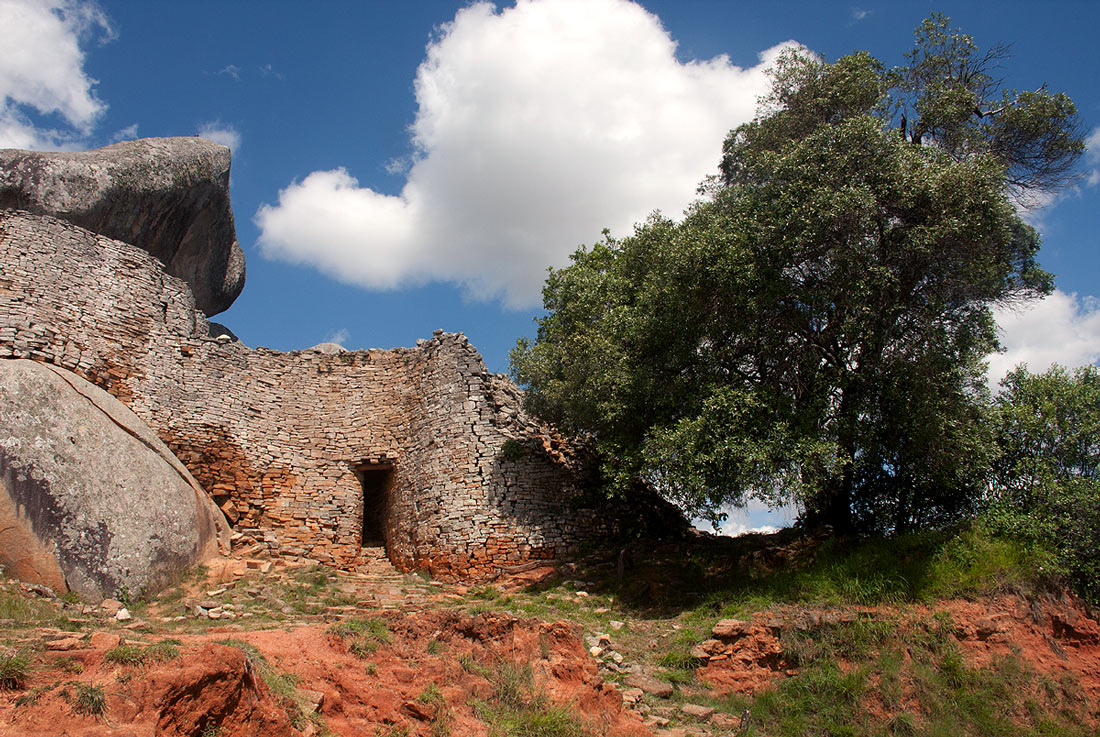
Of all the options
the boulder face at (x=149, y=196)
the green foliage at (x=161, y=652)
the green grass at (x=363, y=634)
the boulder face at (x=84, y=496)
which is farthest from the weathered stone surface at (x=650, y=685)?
the boulder face at (x=149, y=196)

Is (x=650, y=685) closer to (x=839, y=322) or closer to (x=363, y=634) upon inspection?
(x=363, y=634)

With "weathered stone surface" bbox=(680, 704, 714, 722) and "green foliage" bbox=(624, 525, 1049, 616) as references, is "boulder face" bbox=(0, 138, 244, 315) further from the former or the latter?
"weathered stone surface" bbox=(680, 704, 714, 722)

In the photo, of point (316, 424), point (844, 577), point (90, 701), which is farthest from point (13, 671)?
point (316, 424)

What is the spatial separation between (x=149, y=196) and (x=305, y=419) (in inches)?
282

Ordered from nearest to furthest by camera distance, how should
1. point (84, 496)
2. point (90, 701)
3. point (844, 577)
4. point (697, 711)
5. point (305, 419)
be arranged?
point (90, 701), point (697, 711), point (84, 496), point (844, 577), point (305, 419)

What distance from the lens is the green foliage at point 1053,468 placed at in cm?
1191

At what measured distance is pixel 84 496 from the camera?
449 inches

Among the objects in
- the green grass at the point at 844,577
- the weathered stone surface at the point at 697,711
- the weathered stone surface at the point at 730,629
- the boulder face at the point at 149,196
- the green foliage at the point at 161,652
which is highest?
the boulder face at the point at 149,196

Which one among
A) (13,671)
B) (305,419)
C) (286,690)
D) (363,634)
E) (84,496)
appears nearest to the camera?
(13,671)

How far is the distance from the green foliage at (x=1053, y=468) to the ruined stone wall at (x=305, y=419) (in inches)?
292

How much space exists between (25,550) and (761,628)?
10.1 m

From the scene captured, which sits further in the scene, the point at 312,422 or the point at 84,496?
the point at 312,422

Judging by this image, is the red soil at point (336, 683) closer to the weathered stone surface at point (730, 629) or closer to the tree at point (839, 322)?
the weathered stone surface at point (730, 629)

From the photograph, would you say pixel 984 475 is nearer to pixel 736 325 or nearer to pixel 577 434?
pixel 736 325
